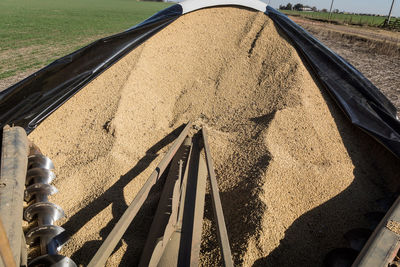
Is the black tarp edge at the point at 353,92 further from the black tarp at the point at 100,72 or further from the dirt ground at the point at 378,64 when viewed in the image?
the dirt ground at the point at 378,64

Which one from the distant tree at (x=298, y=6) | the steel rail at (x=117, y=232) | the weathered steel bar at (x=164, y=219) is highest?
the distant tree at (x=298, y=6)

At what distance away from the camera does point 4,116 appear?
9.46ft

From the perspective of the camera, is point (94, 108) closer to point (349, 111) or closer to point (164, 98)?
point (164, 98)

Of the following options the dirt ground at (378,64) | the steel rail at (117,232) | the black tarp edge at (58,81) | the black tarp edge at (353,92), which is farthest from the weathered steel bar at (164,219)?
the dirt ground at (378,64)

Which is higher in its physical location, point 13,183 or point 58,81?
point 58,81

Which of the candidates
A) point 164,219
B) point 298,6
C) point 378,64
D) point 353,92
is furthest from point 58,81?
point 298,6

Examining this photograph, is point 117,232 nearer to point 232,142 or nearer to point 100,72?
point 232,142

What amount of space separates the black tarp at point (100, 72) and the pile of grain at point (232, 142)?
20 cm

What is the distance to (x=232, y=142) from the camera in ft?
10.1

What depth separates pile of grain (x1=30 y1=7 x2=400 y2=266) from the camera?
7.77ft

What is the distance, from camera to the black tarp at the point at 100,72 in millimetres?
2822

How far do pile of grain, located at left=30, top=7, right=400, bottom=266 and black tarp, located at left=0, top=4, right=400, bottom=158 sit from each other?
7.8 inches

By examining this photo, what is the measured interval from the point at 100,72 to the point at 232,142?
1.60 m

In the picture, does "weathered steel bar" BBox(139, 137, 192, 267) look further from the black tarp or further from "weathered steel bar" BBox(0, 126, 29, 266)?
the black tarp
